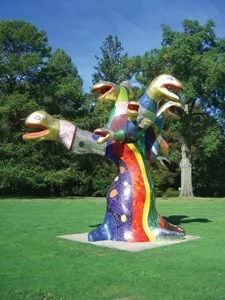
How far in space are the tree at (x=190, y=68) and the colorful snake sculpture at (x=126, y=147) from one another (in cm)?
2305

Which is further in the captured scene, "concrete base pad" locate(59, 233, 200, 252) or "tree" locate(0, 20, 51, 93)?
"tree" locate(0, 20, 51, 93)

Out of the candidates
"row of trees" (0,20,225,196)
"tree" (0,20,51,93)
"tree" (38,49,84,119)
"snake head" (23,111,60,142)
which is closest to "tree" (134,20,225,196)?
"row of trees" (0,20,225,196)

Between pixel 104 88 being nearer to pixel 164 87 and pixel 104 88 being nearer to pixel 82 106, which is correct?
pixel 164 87

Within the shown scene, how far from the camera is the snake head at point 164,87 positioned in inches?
463

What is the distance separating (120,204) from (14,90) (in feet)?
90.9

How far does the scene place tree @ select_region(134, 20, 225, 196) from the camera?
34969mm

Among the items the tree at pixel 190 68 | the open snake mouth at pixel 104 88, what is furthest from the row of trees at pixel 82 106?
the open snake mouth at pixel 104 88

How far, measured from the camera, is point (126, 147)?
11.7m

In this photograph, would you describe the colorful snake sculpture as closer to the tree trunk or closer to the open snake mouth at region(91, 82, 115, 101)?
the open snake mouth at region(91, 82, 115, 101)

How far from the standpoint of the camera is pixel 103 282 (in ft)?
24.5

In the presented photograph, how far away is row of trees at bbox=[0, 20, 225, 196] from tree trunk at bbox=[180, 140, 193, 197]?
75 mm

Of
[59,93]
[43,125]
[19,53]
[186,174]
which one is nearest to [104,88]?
[43,125]

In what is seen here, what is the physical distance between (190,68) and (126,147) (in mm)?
25417

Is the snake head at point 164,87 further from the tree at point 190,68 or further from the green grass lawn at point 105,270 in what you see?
the tree at point 190,68
